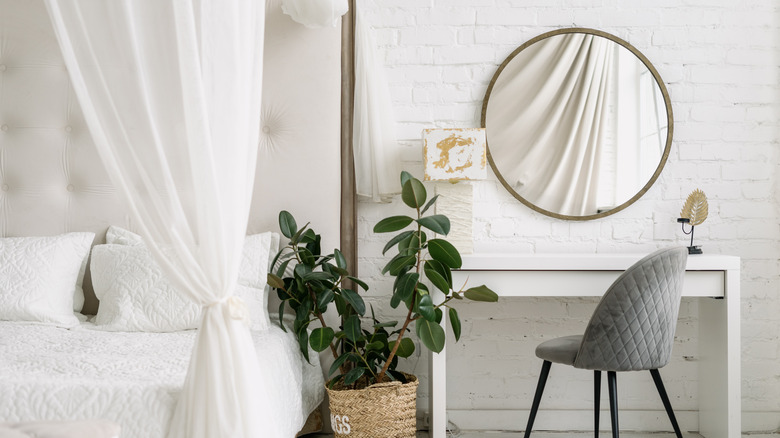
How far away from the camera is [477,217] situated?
2.57 metres

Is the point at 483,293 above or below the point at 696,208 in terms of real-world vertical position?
below

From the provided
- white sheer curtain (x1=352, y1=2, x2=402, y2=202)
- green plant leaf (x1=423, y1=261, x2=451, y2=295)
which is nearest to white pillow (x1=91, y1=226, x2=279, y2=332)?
white sheer curtain (x1=352, y1=2, x2=402, y2=202)

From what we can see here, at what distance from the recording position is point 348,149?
244cm

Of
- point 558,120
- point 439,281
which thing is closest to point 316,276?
point 439,281

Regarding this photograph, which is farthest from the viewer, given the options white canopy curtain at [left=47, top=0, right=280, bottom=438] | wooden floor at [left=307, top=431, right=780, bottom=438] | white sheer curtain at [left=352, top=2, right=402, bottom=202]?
wooden floor at [left=307, top=431, right=780, bottom=438]

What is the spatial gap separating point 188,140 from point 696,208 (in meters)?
1.96

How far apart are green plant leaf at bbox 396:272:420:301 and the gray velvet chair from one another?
55 cm

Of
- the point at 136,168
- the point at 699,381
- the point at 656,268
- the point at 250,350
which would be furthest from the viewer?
the point at 699,381

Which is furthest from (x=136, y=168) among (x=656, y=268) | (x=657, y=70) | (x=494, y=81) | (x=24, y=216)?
(x=657, y=70)

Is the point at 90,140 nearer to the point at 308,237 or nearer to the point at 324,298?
the point at 308,237

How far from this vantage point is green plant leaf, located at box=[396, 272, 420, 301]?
6.55 ft

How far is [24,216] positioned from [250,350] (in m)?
1.38

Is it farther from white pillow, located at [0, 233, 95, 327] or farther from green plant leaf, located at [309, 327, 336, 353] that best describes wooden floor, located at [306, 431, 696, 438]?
white pillow, located at [0, 233, 95, 327]

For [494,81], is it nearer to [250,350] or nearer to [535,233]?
[535,233]
